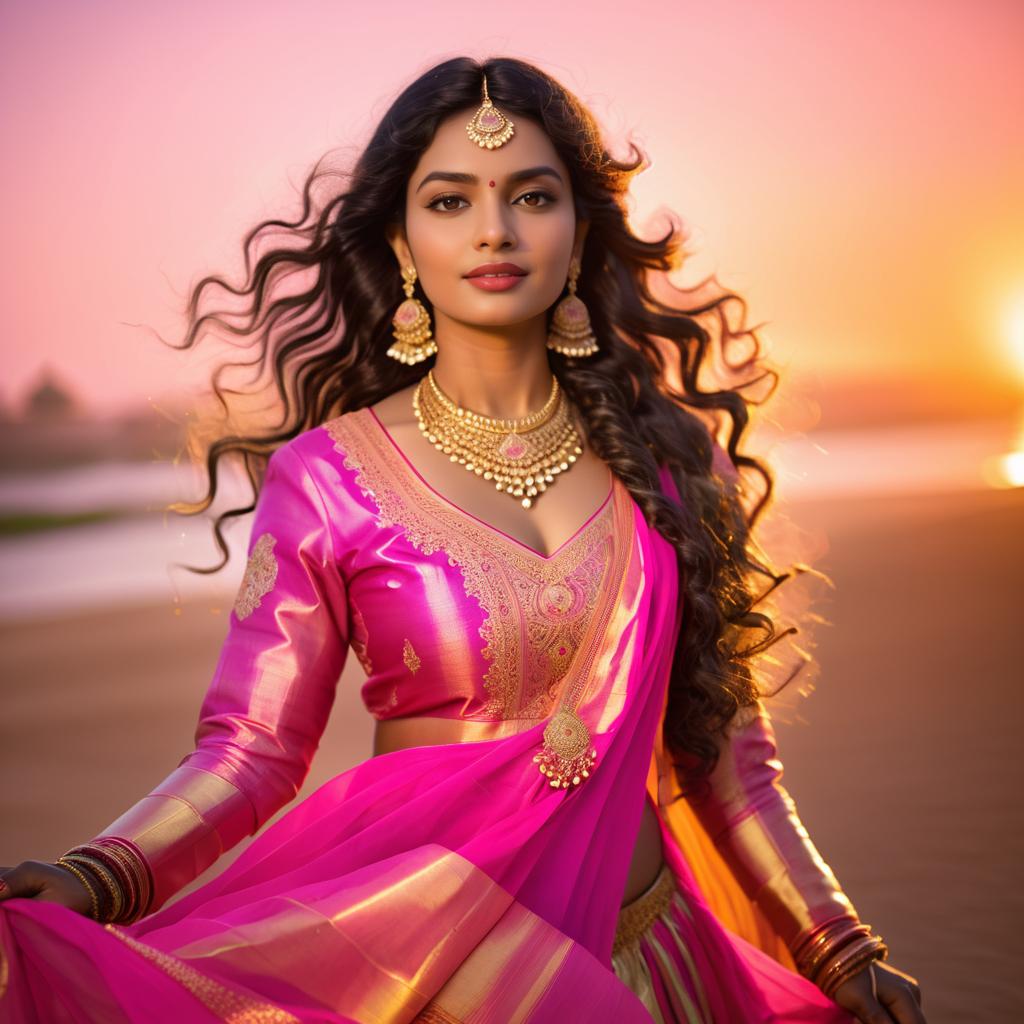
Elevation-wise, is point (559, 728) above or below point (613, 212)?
below

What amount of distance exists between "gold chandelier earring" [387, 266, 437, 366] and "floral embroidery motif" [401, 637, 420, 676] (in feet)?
1.59

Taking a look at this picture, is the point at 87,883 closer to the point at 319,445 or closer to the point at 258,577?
the point at 258,577

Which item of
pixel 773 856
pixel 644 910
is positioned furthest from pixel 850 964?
pixel 644 910

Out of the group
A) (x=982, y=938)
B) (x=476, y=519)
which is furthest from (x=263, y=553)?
(x=982, y=938)

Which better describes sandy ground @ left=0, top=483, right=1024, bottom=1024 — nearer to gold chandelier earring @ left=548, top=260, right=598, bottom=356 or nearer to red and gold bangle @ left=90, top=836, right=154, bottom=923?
gold chandelier earring @ left=548, top=260, right=598, bottom=356

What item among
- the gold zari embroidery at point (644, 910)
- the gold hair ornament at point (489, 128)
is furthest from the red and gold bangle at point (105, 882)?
the gold hair ornament at point (489, 128)

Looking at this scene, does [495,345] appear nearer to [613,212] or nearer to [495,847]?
[613,212]

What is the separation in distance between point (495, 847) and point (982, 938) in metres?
1.75

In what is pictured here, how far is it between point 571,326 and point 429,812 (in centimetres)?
81

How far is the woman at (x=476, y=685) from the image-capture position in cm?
148

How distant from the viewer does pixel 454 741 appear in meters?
1.82

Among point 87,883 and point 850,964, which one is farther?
point 850,964

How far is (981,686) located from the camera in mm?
4613

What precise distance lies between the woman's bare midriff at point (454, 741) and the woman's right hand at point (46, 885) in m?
0.51
